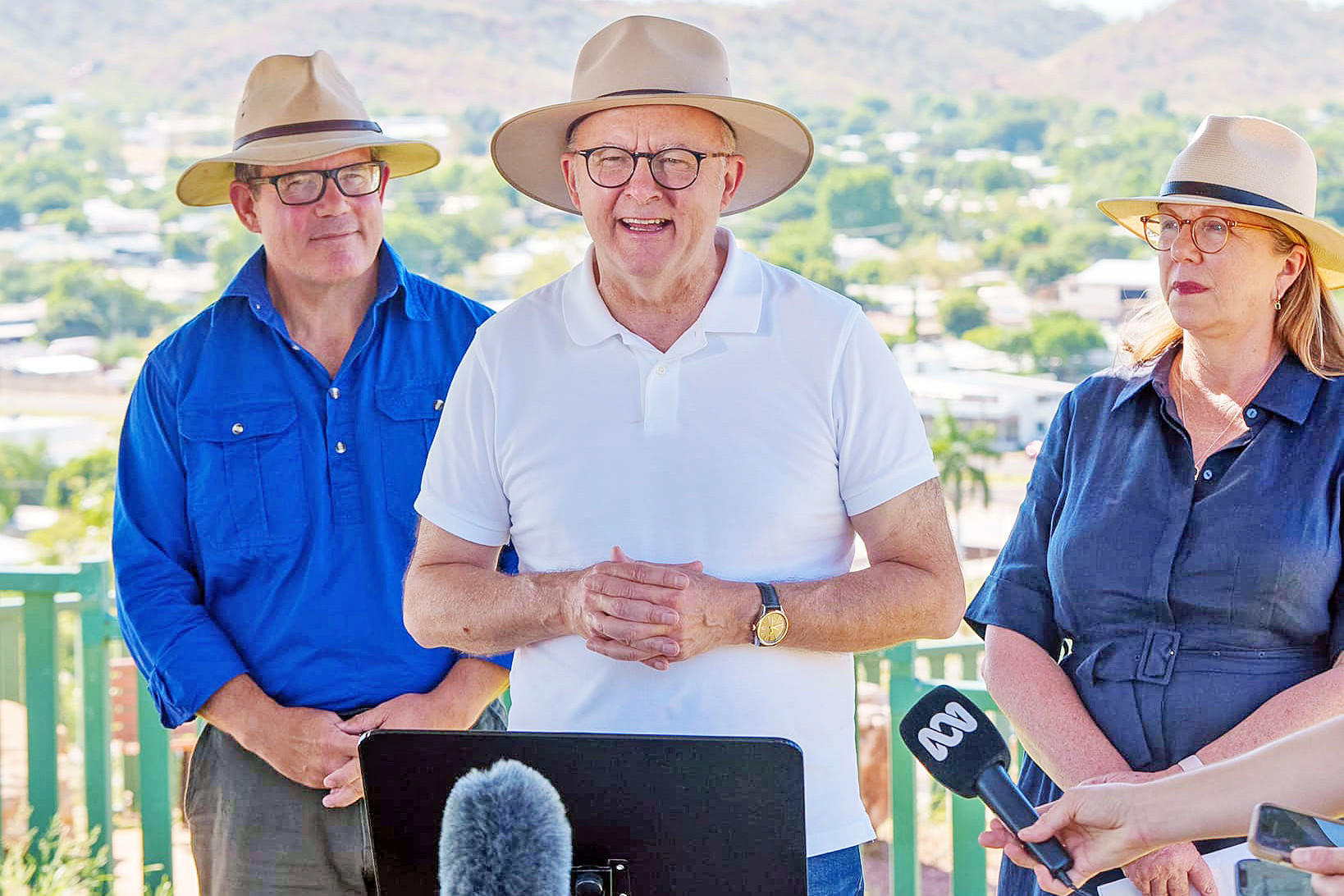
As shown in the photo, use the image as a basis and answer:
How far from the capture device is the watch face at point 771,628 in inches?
67.1

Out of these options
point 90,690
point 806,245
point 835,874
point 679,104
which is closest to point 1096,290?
point 806,245

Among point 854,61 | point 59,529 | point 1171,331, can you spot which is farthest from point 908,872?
point 854,61

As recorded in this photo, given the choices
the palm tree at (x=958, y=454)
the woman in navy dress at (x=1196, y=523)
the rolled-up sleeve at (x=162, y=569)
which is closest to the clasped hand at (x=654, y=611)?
the woman in navy dress at (x=1196, y=523)

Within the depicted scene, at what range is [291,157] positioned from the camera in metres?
2.30

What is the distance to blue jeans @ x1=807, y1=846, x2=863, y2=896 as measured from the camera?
1.73 metres

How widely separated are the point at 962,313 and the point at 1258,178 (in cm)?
3191

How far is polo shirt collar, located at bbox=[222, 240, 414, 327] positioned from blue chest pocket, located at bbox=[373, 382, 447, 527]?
0.14 m

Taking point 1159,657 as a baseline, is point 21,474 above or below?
above

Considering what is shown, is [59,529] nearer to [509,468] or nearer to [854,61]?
[509,468]

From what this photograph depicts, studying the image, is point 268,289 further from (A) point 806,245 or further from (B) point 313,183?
(A) point 806,245

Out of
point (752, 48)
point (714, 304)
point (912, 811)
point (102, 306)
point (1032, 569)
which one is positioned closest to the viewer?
point (714, 304)

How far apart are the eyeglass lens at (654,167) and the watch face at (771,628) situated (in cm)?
57

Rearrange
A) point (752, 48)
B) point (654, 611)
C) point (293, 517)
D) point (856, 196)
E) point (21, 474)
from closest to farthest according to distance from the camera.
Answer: point (654, 611), point (293, 517), point (21, 474), point (856, 196), point (752, 48)

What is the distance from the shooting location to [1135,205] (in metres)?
2.26
